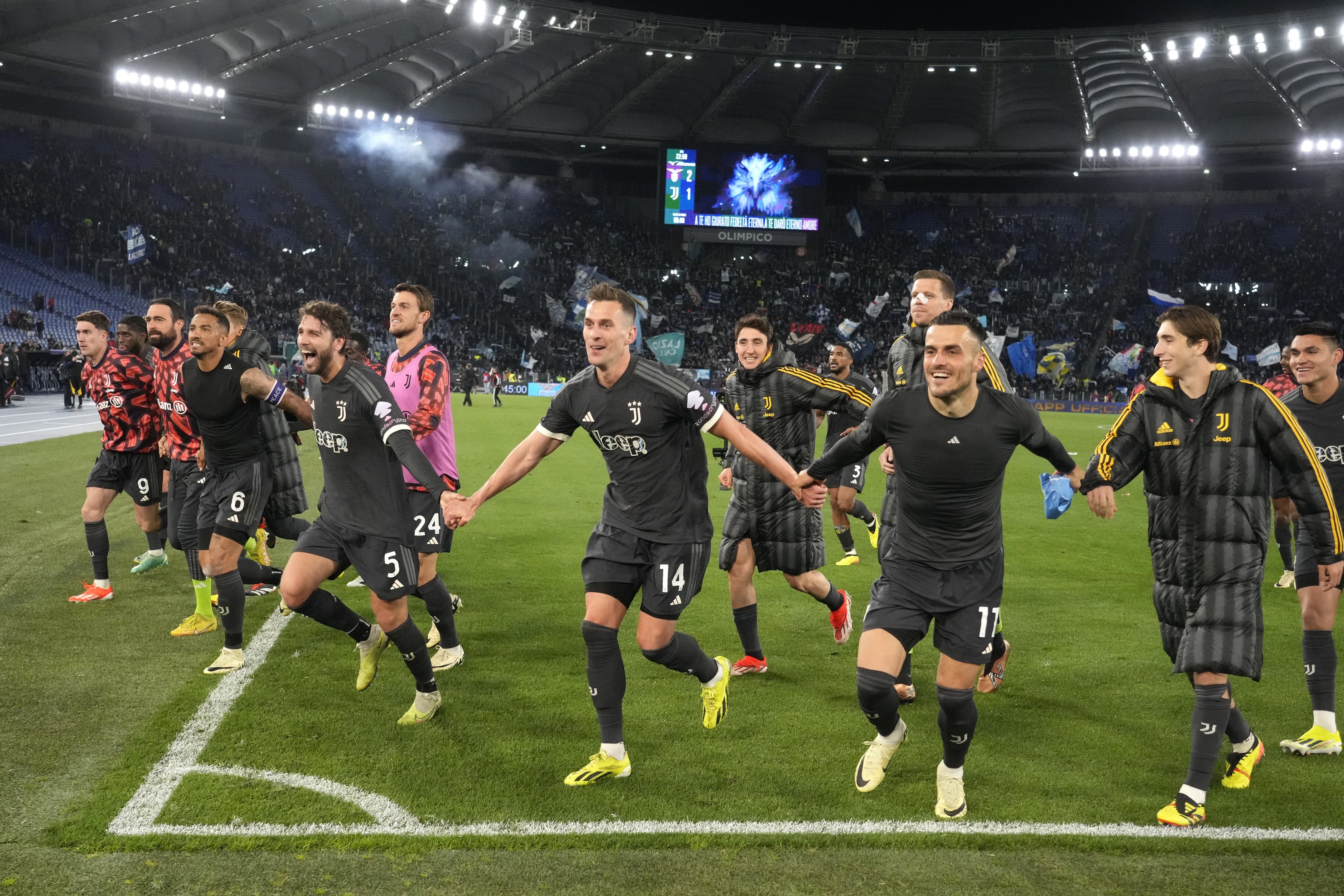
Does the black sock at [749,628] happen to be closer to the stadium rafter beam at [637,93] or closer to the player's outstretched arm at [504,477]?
the player's outstretched arm at [504,477]

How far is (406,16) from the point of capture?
1706 inches

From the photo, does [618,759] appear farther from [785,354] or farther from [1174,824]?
[785,354]

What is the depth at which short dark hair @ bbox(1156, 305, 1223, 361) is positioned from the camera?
468 centimetres

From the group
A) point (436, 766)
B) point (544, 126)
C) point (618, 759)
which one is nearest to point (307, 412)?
point (436, 766)

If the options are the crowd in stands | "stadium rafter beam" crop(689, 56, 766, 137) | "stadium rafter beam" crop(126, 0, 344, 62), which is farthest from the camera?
"stadium rafter beam" crop(689, 56, 766, 137)

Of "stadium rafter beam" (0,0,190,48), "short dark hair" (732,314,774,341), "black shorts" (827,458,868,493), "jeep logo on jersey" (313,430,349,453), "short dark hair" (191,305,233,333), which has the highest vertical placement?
"stadium rafter beam" (0,0,190,48)

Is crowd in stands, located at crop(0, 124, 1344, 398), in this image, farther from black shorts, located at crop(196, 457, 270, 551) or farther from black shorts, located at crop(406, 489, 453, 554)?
black shorts, located at crop(406, 489, 453, 554)

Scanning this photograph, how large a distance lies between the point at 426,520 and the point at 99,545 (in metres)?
3.75

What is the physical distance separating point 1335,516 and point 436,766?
15.0ft

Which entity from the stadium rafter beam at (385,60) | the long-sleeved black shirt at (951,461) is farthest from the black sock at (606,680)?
the stadium rafter beam at (385,60)

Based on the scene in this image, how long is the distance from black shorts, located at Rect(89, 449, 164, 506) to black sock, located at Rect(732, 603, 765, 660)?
537 centimetres

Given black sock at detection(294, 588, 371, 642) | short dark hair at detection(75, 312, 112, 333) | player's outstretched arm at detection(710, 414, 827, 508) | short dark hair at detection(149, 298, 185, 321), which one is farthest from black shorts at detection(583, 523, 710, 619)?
short dark hair at detection(75, 312, 112, 333)

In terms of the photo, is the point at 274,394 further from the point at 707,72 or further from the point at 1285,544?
the point at 707,72

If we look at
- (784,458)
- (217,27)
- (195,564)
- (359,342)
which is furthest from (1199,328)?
(217,27)
